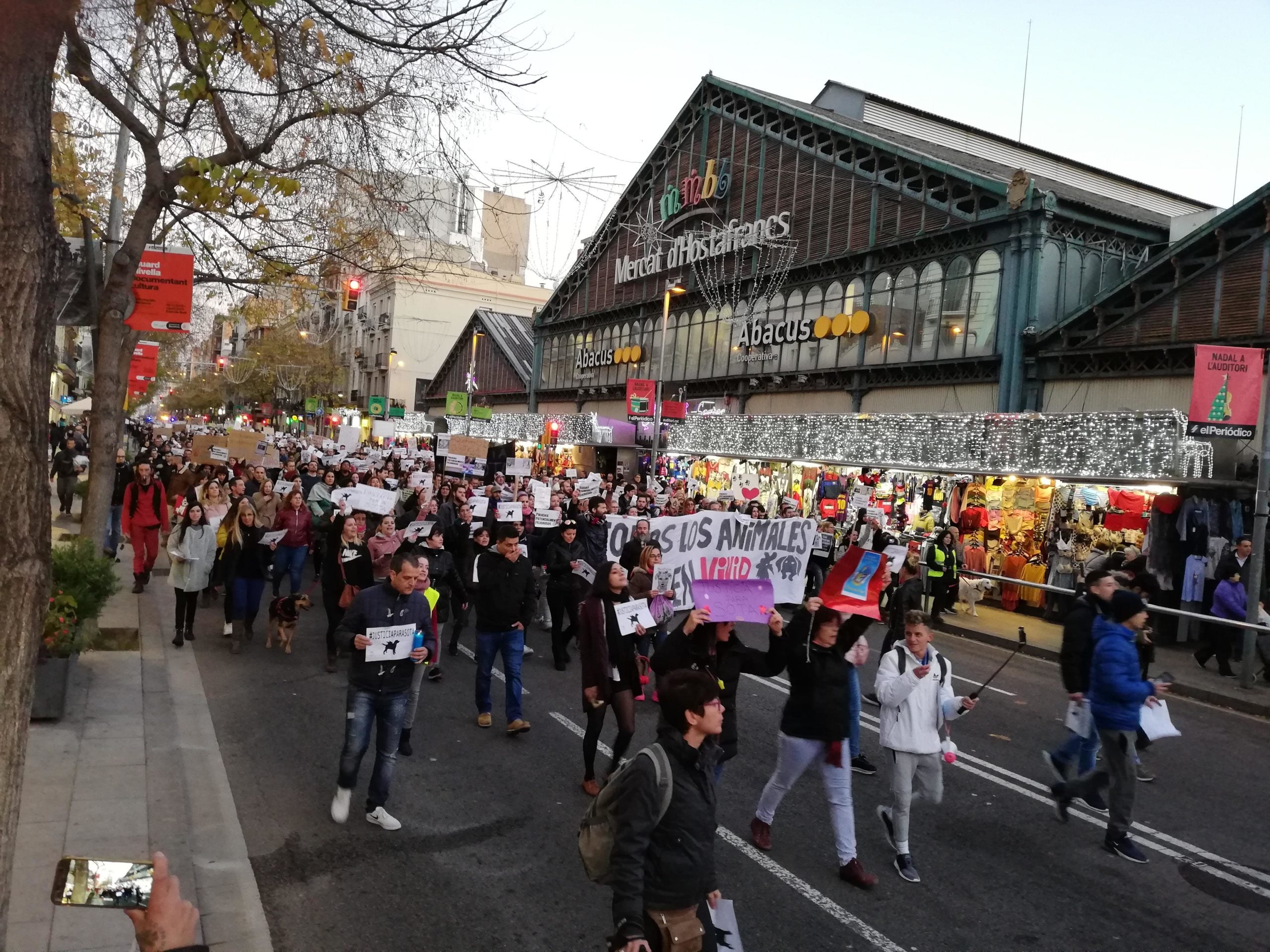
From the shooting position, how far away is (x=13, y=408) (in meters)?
2.59

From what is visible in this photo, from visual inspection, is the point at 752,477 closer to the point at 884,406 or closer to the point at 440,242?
the point at 884,406

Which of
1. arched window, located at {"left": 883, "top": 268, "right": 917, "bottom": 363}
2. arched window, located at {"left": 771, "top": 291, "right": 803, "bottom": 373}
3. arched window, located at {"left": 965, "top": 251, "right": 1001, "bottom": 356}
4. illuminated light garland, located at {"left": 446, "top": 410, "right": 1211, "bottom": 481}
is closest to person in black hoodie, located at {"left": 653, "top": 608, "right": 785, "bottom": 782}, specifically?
illuminated light garland, located at {"left": 446, "top": 410, "right": 1211, "bottom": 481}

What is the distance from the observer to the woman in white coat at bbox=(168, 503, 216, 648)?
1051cm

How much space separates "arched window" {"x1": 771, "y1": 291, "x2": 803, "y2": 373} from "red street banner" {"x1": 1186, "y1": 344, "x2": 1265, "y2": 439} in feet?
54.8

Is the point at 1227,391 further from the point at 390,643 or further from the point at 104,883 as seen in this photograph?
the point at 104,883

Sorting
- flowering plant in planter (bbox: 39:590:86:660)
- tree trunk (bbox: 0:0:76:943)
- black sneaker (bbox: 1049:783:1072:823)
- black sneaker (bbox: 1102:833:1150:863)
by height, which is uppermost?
tree trunk (bbox: 0:0:76:943)

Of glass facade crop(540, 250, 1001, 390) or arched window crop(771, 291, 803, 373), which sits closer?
glass facade crop(540, 250, 1001, 390)

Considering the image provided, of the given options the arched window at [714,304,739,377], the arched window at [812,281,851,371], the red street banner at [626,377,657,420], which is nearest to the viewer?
the arched window at [812,281,851,371]

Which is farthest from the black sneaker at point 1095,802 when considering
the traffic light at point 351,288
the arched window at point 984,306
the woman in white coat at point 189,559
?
the arched window at point 984,306

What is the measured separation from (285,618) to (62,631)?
3.18m

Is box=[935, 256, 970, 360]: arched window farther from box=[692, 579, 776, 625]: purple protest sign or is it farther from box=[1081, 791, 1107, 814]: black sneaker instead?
box=[692, 579, 776, 625]: purple protest sign

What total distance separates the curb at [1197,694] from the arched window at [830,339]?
14.1m

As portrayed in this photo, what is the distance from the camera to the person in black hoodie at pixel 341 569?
30.5 feet

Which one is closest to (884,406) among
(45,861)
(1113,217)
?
(1113,217)
